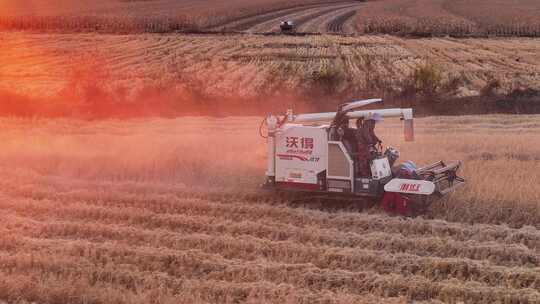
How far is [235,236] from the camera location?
11.3 meters

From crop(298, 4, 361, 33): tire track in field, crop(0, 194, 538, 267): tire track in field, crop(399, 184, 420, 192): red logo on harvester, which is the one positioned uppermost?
crop(298, 4, 361, 33): tire track in field

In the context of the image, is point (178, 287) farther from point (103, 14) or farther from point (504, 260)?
point (103, 14)

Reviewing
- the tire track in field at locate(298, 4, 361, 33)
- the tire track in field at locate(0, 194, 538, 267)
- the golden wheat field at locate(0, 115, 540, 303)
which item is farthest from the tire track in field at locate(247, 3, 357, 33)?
the tire track in field at locate(0, 194, 538, 267)

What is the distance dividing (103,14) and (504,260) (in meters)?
56.4

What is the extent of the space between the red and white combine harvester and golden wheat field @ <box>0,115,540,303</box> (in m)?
0.37

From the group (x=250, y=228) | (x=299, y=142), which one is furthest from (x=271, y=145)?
(x=250, y=228)

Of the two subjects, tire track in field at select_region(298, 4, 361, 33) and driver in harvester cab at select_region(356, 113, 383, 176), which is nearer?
driver in harvester cab at select_region(356, 113, 383, 176)

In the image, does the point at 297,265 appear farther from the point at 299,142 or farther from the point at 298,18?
the point at 298,18

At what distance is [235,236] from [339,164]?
8.36 ft

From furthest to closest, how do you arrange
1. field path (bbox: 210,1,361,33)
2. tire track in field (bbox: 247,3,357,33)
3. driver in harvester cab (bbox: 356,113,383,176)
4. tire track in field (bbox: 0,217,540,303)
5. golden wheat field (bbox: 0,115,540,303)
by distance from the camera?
field path (bbox: 210,1,361,33) → tire track in field (bbox: 247,3,357,33) → driver in harvester cab (bbox: 356,113,383,176) → tire track in field (bbox: 0,217,540,303) → golden wheat field (bbox: 0,115,540,303)

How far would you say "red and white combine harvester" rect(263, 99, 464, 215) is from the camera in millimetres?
12359

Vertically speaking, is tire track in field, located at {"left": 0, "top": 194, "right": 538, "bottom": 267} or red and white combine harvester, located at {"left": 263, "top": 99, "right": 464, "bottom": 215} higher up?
red and white combine harvester, located at {"left": 263, "top": 99, "right": 464, "bottom": 215}

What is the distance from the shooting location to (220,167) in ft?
52.9

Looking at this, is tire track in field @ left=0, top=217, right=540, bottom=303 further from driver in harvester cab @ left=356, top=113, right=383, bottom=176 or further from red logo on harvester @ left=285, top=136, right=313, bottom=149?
driver in harvester cab @ left=356, top=113, right=383, bottom=176
